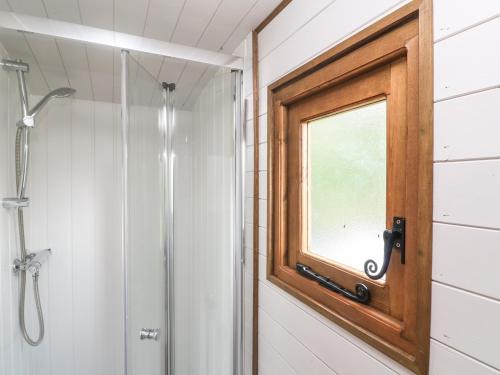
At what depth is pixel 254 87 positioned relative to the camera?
1.21m

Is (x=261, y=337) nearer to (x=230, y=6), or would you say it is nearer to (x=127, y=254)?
(x=127, y=254)

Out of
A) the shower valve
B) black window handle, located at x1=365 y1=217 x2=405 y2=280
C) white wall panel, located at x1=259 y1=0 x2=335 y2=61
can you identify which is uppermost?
white wall panel, located at x1=259 y1=0 x2=335 y2=61

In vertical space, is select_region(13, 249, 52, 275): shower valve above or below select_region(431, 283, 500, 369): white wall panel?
below

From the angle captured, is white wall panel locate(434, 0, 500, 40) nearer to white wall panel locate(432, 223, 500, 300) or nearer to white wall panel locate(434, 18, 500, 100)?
white wall panel locate(434, 18, 500, 100)

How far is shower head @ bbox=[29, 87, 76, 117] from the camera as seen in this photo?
→ 4.83 feet

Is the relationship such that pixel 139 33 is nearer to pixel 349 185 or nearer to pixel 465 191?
pixel 349 185

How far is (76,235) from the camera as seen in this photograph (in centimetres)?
180

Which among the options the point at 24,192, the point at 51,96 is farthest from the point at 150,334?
the point at 51,96

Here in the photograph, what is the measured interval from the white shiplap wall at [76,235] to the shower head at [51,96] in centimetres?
6

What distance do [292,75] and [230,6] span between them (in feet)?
1.35

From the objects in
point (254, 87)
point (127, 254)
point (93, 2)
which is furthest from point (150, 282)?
point (93, 2)

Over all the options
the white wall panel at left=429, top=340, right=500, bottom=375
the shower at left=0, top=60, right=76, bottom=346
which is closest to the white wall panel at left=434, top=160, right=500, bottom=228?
the white wall panel at left=429, top=340, right=500, bottom=375

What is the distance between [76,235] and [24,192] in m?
0.44

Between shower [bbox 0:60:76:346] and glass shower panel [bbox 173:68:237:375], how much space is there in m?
0.80
